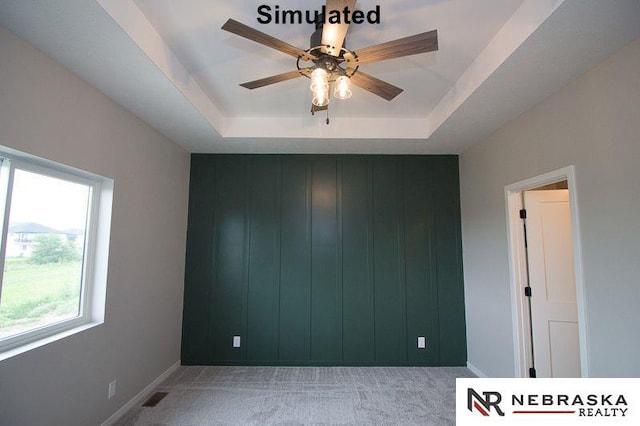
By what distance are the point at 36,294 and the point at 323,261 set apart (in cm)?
265

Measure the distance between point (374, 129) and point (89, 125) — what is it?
8.68ft

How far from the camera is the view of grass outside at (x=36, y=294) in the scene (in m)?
1.81

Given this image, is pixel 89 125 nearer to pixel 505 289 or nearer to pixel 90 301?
pixel 90 301

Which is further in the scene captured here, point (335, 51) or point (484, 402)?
point (484, 402)

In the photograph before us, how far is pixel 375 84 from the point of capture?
1.92 metres

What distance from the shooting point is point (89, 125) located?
2221 millimetres

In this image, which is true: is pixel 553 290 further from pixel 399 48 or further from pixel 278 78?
pixel 278 78

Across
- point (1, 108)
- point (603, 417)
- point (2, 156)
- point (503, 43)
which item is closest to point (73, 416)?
point (2, 156)

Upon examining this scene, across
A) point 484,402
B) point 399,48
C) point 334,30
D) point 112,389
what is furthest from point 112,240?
point 484,402

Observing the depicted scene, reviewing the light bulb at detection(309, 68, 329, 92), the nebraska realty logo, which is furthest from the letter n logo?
the light bulb at detection(309, 68, 329, 92)

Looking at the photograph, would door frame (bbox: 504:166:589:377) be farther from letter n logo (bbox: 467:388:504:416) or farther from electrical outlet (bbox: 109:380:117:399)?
electrical outlet (bbox: 109:380:117:399)

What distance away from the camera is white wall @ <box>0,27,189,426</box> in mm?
1721

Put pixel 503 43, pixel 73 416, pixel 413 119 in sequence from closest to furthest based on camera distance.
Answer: pixel 503 43 < pixel 73 416 < pixel 413 119

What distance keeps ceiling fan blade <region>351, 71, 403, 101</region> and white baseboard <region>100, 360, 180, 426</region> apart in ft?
10.5
